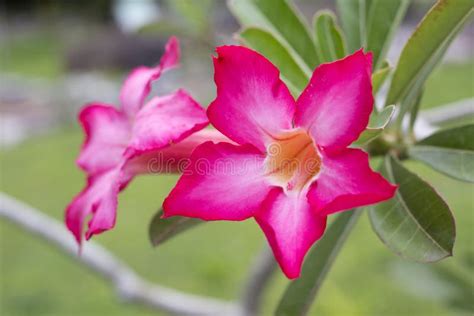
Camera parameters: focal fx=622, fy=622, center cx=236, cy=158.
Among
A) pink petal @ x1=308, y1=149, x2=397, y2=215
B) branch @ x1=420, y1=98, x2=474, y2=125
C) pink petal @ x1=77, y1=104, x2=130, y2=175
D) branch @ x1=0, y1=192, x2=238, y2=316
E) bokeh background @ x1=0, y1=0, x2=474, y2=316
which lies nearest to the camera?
pink petal @ x1=308, y1=149, x2=397, y2=215

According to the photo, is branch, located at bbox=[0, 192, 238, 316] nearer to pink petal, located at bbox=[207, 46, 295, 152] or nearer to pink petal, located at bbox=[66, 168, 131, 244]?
pink petal, located at bbox=[66, 168, 131, 244]

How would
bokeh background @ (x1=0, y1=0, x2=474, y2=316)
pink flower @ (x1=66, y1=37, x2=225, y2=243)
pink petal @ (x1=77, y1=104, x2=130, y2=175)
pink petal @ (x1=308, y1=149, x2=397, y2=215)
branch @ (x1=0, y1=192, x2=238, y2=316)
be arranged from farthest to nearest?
branch @ (x1=0, y1=192, x2=238, y2=316) < bokeh background @ (x1=0, y1=0, x2=474, y2=316) < pink petal @ (x1=77, y1=104, x2=130, y2=175) < pink flower @ (x1=66, y1=37, x2=225, y2=243) < pink petal @ (x1=308, y1=149, x2=397, y2=215)

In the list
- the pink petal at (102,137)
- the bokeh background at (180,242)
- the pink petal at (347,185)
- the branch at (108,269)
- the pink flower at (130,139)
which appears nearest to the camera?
the pink petal at (347,185)

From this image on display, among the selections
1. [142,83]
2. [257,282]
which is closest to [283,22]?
[142,83]

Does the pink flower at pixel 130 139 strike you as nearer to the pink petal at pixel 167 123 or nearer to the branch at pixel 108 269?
the pink petal at pixel 167 123

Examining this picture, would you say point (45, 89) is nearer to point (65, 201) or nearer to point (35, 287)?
point (65, 201)

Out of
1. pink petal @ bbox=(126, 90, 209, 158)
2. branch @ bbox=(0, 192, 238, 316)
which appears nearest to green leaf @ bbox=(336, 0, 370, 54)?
pink petal @ bbox=(126, 90, 209, 158)

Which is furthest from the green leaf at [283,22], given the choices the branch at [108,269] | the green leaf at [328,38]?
the branch at [108,269]
